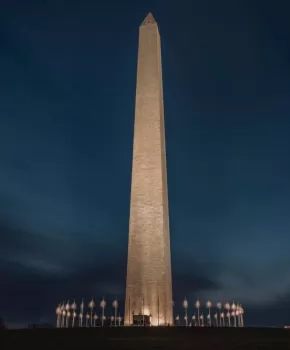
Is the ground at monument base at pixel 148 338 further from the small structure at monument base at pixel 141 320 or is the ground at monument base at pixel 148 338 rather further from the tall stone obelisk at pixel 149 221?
the tall stone obelisk at pixel 149 221

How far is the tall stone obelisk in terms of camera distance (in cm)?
3036

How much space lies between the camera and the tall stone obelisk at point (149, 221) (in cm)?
3036

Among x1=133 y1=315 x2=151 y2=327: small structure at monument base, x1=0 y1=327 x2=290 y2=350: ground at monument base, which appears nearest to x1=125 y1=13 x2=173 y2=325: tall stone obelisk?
x1=133 y1=315 x2=151 y2=327: small structure at monument base

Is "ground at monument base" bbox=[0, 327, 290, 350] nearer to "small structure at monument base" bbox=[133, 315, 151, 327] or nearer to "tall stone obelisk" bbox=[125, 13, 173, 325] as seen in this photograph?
"small structure at monument base" bbox=[133, 315, 151, 327]

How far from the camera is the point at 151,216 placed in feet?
103

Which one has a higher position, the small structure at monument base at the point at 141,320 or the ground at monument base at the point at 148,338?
the small structure at monument base at the point at 141,320

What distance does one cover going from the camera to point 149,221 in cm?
3134

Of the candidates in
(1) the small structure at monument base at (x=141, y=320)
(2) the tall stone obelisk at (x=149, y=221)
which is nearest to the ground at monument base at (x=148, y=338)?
(1) the small structure at monument base at (x=141, y=320)

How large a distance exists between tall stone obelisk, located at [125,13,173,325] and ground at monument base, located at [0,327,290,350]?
8203 mm

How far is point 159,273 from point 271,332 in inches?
373

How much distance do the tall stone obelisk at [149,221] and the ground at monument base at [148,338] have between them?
820 centimetres

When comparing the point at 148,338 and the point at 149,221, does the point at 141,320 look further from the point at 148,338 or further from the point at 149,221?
the point at 148,338

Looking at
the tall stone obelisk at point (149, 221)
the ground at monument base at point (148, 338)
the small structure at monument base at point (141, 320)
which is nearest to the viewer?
the ground at monument base at point (148, 338)

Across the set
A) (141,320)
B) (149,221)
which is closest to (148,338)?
(141,320)
